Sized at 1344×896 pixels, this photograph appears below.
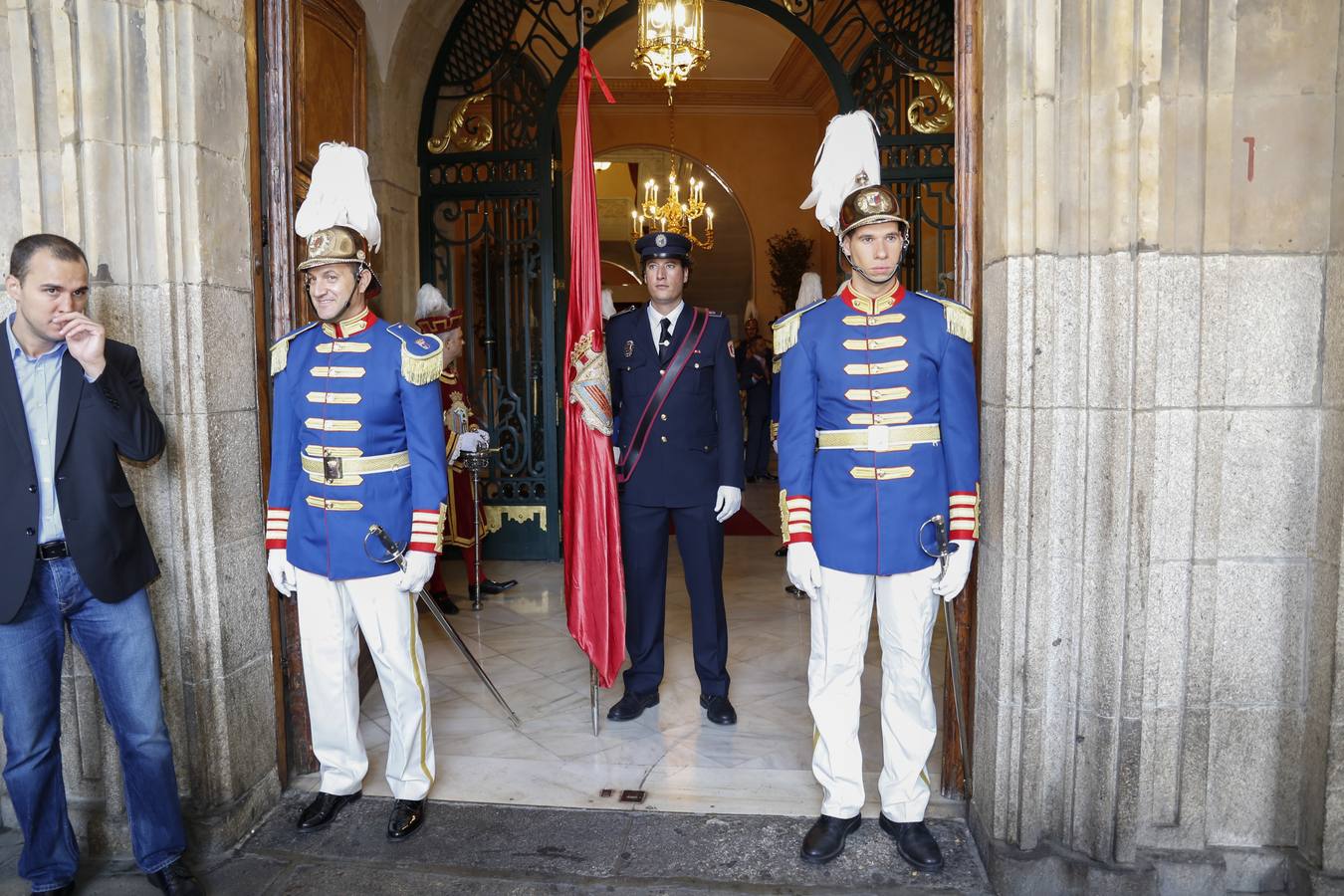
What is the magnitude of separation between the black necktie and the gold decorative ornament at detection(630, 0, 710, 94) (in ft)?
9.69

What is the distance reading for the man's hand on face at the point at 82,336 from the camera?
7.80ft

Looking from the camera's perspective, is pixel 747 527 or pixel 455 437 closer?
pixel 455 437

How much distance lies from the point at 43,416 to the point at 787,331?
194 centimetres

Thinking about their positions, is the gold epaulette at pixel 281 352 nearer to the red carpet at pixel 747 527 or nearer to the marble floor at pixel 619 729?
the marble floor at pixel 619 729

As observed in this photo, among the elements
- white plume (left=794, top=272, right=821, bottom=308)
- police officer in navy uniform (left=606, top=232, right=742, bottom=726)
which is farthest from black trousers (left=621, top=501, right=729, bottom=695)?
white plume (left=794, top=272, right=821, bottom=308)

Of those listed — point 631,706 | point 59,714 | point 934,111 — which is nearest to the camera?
point 59,714

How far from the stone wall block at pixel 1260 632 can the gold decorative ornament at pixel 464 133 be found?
17.2 feet

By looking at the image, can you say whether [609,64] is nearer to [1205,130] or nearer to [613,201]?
[613,201]

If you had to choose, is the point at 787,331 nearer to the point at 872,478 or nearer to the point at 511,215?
the point at 872,478

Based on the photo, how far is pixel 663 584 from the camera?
13.1ft

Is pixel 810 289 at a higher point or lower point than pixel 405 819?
higher

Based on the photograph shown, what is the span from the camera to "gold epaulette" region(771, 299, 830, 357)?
289 centimetres

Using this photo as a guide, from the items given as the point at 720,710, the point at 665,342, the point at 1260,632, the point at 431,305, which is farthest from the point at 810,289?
the point at 1260,632

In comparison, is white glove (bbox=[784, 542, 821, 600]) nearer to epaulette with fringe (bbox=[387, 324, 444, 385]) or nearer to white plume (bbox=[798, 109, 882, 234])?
white plume (bbox=[798, 109, 882, 234])
